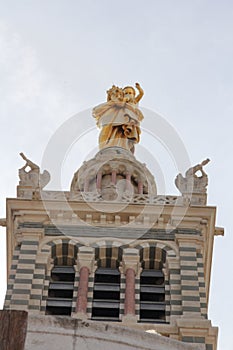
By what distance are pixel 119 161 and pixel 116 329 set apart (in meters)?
22.2

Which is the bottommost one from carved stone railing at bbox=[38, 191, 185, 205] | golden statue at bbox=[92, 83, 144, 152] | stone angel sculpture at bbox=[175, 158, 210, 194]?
carved stone railing at bbox=[38, 191, 185, 205]

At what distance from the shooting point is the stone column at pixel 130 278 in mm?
24906

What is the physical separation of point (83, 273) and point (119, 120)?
12.9 meters

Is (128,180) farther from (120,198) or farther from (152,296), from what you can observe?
(152,296)

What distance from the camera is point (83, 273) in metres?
26.7

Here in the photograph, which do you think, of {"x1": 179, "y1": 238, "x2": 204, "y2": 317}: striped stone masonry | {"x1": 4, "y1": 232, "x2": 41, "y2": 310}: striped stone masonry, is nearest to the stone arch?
{"x1": 179, "y1": 238, "x2": 204, "y2": 317}: striped stone masonry

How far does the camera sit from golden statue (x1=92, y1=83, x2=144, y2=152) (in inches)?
1503

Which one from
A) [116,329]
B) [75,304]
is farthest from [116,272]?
[116,329]

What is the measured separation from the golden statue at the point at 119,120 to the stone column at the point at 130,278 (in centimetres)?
1073

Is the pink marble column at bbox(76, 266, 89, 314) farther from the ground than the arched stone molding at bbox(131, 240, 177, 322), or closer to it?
closer to it

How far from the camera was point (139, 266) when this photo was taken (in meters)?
27.5

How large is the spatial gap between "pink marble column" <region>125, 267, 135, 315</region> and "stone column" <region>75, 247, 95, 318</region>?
3.82 feet

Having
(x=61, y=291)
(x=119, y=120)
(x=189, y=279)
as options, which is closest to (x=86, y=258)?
(x=61, y=291)

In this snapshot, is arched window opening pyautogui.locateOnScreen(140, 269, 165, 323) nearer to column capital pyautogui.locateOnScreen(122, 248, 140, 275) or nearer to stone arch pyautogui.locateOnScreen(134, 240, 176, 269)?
stone arch pyautogui.locateOnScreen(134, 240, 176, 269)
